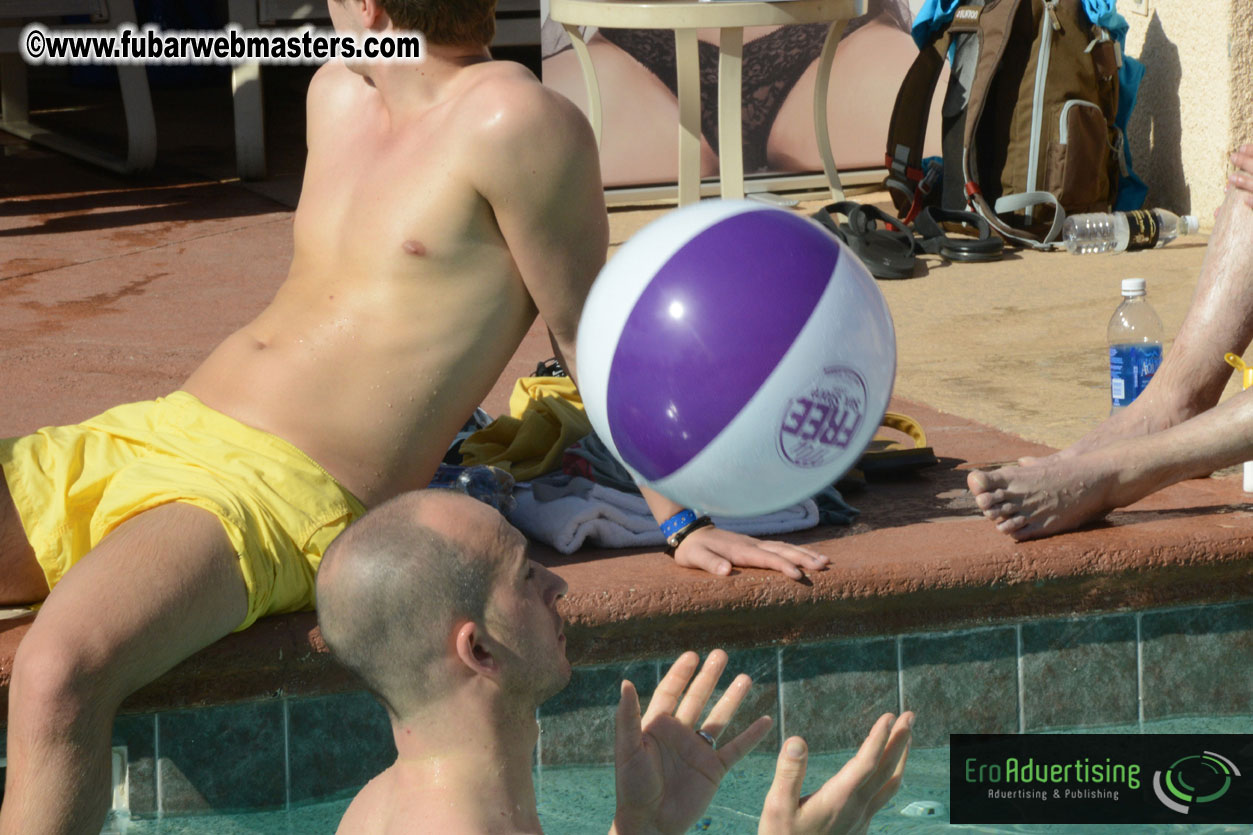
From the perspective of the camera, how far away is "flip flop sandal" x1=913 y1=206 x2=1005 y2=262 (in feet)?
20.8

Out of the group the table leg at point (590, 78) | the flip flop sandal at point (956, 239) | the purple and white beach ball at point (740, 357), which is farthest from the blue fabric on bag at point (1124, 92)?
the purple and white beach ball at point (740, 357)

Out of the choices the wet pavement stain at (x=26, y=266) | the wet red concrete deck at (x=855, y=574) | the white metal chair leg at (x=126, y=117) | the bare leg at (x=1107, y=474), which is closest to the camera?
the wet red concrete deck at (x=855, y=574)

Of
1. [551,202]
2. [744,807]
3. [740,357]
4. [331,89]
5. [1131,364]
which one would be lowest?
[744,807]

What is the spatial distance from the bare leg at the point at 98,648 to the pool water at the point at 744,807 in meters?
0.49

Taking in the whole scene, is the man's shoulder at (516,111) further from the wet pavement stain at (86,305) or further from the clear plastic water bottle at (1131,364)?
the wet pavement stain at (86,305)

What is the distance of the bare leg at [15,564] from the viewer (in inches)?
101

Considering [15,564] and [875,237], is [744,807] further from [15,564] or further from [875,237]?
[875,237]

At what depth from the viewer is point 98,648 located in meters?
2.24

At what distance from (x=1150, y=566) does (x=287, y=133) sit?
8789mm

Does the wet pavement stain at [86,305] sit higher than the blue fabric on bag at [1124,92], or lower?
lower

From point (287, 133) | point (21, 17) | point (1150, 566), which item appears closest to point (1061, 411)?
point (1150, 566)

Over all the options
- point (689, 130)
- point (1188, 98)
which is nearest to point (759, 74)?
point (689, 130)

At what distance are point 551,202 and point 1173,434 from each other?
1.37 meters

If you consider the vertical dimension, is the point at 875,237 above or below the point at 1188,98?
below
